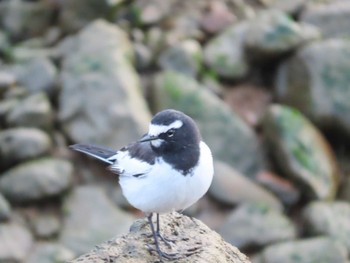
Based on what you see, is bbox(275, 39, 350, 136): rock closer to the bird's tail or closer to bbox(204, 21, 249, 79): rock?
bbox(204, 21, 249, 79): rock

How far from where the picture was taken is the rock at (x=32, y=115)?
1205cm

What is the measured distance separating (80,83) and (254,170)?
2.37 m

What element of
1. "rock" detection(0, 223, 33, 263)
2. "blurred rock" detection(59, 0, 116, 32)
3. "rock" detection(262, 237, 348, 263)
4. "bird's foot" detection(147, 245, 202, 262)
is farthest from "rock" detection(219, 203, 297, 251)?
"bird's foot" detection(147, 245, 202, 262)

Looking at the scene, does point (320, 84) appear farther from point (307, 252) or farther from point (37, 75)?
point (37, 75)

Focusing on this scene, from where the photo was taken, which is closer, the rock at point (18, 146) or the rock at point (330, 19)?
the rock at point (18, 146)

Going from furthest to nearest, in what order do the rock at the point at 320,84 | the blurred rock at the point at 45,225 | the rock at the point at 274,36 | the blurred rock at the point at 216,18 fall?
the blurred rock at the point at 216,18 < the rock at the point at 274,36 < the rock at the point at 320,84 < the blurred rock at the point at 45,225

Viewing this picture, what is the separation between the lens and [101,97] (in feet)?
40.2

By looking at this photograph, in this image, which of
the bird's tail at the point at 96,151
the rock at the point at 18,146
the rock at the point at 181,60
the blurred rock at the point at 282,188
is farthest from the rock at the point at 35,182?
the bird's tail at the point at 96,151

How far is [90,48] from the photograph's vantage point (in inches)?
509

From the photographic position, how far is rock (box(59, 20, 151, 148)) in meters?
12.0

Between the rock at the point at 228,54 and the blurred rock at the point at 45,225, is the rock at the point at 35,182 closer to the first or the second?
the blurred rock at the point at 45,225

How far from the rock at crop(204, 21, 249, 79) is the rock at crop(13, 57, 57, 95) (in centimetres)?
209

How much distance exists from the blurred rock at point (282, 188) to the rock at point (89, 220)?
6.10 ft

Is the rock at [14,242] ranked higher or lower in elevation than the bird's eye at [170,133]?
higher
